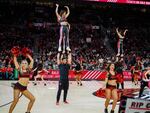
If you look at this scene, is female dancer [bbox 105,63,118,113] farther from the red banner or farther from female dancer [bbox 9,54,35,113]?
the red banner

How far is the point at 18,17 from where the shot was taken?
32.6 meters

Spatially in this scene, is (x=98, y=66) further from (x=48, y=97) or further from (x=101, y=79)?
(x=48, y=97)

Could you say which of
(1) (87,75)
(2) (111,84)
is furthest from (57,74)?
(2) (111,84)

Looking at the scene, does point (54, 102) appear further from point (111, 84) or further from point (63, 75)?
point (111, 84)

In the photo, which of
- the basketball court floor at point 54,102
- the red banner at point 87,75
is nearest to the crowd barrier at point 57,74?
the red banner at point 87,75

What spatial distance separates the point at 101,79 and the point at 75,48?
593 cm

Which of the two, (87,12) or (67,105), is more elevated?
(87,12)

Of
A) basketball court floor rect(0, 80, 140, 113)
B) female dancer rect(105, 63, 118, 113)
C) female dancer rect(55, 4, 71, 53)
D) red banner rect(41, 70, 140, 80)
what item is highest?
female dancer rect(55, 4, 71, 53)

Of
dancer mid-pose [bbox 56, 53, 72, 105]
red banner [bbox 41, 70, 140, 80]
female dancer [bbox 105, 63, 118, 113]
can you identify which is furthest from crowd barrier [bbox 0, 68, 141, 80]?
female dancer [bbox 105, 63, 118, 113]

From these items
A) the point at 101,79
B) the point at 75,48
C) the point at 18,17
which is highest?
the point at 18,17

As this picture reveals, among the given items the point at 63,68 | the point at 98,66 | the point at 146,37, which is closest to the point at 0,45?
the point at 98,66

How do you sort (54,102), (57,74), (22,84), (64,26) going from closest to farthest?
(22,84) < (54,102) < (64,26) < (57,74)

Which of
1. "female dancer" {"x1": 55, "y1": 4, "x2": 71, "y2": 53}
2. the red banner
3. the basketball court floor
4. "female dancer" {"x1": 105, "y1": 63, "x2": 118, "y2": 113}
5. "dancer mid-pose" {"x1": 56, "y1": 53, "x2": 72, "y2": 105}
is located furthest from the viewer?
the red banner

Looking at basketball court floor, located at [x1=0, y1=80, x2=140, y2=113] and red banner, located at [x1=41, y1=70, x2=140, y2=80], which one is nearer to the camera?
basketball court floor, located at [x1=0, y1=80, x2=140, y2=113]
